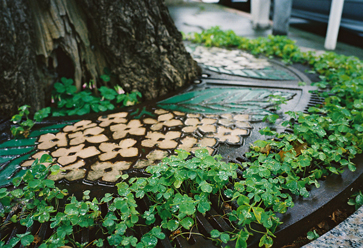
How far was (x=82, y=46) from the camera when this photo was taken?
→ 117 inches

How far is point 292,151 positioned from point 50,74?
2.44 metres

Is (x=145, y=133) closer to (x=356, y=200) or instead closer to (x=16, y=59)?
(x=16, y=59)

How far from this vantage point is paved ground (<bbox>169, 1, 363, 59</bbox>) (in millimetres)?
6098

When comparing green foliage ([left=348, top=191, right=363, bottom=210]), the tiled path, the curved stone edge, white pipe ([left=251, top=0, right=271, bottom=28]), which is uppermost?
white pipe ([left=251, top=0, right=271, bottom=28])

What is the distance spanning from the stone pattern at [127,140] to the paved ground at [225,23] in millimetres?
4273

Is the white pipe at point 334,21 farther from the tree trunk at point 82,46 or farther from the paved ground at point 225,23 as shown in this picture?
the tree trunk at point 82,46

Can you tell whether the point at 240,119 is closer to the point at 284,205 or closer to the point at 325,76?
the point at 284,205

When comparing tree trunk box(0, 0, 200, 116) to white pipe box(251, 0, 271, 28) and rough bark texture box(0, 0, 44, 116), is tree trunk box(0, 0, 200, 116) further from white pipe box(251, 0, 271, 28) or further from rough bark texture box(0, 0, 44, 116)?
white pipe box(251, 0, 271, 28)

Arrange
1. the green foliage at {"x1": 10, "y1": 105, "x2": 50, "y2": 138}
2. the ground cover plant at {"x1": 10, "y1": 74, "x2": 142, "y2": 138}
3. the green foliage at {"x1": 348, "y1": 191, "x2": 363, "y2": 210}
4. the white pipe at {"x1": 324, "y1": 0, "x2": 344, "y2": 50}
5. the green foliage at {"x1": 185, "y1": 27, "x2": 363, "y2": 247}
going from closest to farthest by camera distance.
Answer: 1. the green foliage at {"x1": 185, "y1": 27, "x2": 363, "y2": 247}
2. the green foliage at {"x1": 348, "y1": 191, "x2": 363, "y2": 210}
3. the green foliage at {"x1": 10, "y1": 105, "x2": 50, "y2": 138}
4. the ground cover plant at {"x1": 10, "y1": 74, "x2": 142, "y2": 138}
5. the white pipe at {"x1": 324, "y1": 0, "x2": 344, "y2": 50}

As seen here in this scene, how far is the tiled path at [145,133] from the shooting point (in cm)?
196

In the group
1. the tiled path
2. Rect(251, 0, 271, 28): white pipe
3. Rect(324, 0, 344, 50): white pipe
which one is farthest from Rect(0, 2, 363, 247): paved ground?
Rect(251, 0, 271, 28): white pipe

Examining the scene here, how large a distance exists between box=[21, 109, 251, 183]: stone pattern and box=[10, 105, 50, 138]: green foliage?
0.63 feet

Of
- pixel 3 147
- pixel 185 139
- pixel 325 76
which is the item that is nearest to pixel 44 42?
pixel 3 147

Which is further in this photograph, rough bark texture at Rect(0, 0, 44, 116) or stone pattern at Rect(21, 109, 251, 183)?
rough bark texture at Rect(0, 0, 44, 116)
